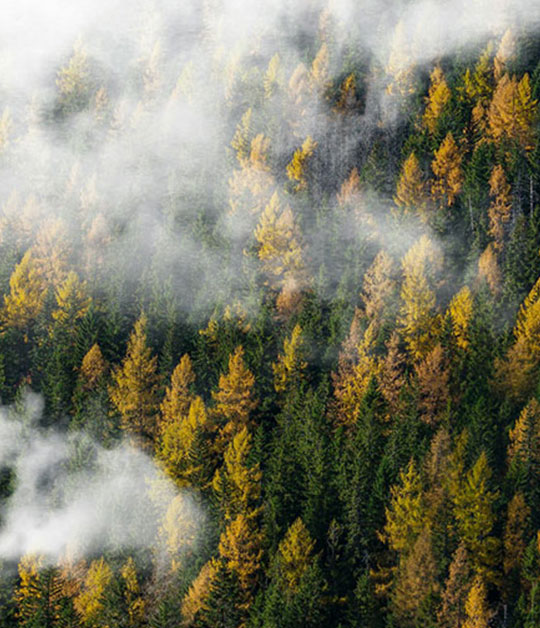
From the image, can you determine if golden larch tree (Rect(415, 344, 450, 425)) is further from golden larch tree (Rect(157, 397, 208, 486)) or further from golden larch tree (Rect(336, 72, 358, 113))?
golden larch tree (Rect(336, 72, 358, 113))

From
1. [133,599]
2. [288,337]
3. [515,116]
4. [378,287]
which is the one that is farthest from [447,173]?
[133,599]

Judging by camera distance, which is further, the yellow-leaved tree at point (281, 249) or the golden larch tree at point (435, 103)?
the golden larch tree at point (435, 103)

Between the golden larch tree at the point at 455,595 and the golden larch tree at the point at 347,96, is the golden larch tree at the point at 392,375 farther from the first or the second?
the golden larch tree at the point at 347,96

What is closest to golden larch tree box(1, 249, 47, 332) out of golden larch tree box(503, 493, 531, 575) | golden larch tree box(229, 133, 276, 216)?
golden larch tree box(229, 133, 276, 216)

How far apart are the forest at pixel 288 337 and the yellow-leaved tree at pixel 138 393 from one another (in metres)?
0.30

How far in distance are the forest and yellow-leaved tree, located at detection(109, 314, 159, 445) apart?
0.98 ft

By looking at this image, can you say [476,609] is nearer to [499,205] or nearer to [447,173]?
[499,205]

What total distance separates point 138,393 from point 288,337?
1502cm

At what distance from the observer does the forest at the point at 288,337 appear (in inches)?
2250

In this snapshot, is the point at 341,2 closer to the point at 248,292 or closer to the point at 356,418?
the point at 248,292

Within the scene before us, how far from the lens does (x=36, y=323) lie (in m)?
87.6

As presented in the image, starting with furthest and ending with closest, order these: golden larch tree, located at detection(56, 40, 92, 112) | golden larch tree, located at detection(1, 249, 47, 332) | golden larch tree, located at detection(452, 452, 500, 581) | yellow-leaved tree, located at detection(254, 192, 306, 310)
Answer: golden larch tree, located at detection(56, 40, 92, 112), golden larch tree, located at detection(1, 249, 47, 332), yellow-leaved tree, located at detection(254, 192, 306, 310), golden larch tree, located at detection(452, 452, 500, 581)

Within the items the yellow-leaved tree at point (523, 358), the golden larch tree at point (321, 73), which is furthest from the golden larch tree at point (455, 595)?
the golden larch tree at point (321, 73)

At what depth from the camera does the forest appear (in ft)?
188
